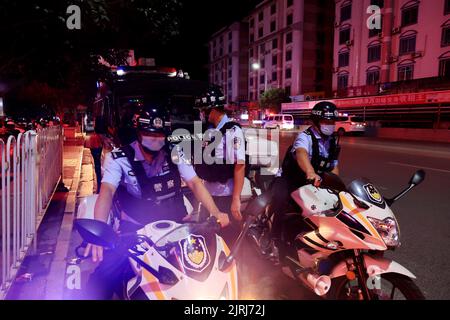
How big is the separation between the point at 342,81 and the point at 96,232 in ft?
149

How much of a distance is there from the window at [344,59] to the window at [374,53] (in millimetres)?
3427

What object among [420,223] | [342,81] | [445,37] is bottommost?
[420,223]

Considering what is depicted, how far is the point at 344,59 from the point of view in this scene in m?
43.6

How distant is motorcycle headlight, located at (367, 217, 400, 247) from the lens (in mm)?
2672

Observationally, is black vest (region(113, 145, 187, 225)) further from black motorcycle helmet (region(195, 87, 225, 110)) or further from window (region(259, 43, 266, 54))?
window (region(259, 43, 266, 54))

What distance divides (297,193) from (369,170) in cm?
865

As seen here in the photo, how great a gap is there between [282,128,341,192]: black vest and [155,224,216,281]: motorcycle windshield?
5.95 ft

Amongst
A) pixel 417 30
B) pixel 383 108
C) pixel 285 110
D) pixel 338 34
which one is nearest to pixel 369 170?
pixel 383 108

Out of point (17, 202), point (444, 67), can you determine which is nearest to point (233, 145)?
point (17, 202)

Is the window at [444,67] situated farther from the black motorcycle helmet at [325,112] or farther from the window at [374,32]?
the black motorcycle helmet at [325,112]

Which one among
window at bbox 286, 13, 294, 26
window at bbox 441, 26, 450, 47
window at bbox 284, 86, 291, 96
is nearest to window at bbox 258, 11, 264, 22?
window at bbox 286, 13, 294, 26

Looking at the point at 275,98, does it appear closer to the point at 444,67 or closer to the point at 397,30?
the point at 397,30

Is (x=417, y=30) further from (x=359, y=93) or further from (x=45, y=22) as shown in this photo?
(x=45, y=22)

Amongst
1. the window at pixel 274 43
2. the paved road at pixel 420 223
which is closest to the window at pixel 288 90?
the window at pixel 274 43
